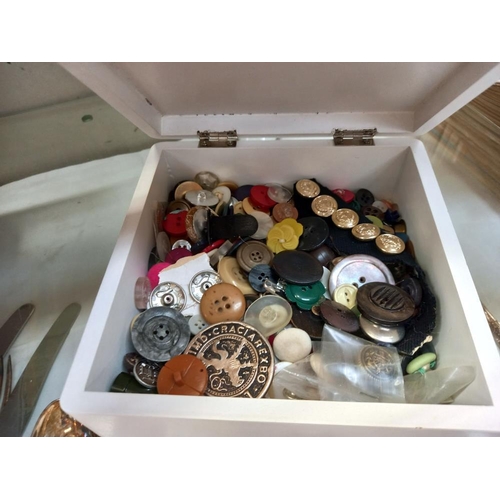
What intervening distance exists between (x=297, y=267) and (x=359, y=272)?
17 cm

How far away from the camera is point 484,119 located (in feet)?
4.57

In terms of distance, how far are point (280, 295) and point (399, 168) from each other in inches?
20.5

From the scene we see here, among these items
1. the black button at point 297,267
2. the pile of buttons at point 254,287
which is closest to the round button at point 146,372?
the pile of buttons at point 254,287

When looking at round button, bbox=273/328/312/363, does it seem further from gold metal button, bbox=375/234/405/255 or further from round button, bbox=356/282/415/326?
gold metal button, bbox=375/234/405/255

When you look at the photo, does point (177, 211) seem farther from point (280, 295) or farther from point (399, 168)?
point (399, 168)

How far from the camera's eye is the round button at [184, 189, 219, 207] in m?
1.08

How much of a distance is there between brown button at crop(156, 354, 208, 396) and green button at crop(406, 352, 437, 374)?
42cm

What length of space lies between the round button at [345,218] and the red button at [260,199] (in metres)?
0.18

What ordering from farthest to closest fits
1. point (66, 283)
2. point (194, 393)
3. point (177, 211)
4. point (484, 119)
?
point (484, 119) → point (66, 283) → point (177, 211) → point (194, 393)

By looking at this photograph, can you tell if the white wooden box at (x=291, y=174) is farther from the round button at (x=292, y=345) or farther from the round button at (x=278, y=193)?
the round button at (x=292, y=345)

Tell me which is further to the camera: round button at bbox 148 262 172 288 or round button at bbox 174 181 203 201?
round button at bbox 174 181 203 201

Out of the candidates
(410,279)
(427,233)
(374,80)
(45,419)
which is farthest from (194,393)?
(374,80)

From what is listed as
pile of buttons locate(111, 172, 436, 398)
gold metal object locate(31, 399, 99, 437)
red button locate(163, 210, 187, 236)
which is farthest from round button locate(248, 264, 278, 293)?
gold metal object locate(31, 399, 99, 437)

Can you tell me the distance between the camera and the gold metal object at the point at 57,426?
885 millimetres
